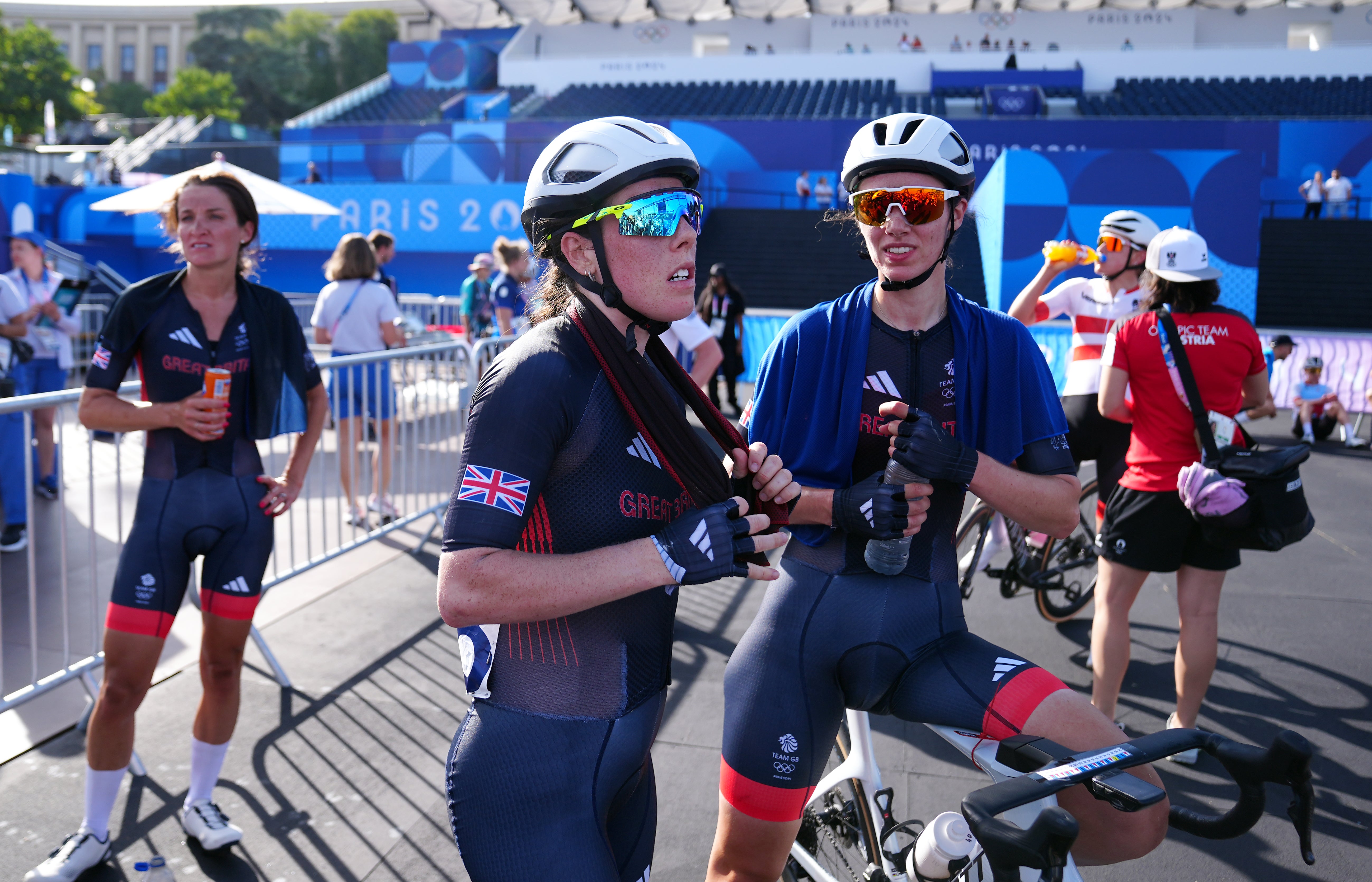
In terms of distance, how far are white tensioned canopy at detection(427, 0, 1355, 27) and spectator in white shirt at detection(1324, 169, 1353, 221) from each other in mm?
19917

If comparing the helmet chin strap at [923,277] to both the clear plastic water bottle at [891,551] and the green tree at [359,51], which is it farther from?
the green tree at [359,51]

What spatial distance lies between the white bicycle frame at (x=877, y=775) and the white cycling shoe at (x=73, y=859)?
227cm

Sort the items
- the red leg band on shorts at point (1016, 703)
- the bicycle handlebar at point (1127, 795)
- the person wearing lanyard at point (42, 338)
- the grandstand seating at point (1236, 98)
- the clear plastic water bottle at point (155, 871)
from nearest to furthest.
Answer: the bicycle handlebar at point (1127, 795)
the red leg band on shorts at point (1016, 703)
the clear plastic water bottle at point (155, 871)
the person wearing lanyard at point (42, 338)
the grandstand seating at point (1236, 98)

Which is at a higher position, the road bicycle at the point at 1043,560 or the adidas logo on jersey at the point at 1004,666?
the adidas logo on jersey at the point at 1004,666

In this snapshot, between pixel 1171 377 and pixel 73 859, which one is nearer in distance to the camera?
pixel 73 859

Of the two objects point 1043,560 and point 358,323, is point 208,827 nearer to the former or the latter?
point 1043,560

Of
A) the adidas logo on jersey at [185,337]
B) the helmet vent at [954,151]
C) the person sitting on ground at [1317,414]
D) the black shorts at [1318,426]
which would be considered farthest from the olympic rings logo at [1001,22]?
the adidas logo on jersey at [185,337]

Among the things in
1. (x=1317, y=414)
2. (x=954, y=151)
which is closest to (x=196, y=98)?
(x=1317, y=414)

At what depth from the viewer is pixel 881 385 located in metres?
2.38

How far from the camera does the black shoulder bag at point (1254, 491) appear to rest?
143 inches

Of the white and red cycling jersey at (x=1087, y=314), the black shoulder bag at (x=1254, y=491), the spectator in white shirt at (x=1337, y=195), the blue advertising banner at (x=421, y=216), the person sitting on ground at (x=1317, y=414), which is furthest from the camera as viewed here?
the spectator in white shirt at (x=1337, y=195)

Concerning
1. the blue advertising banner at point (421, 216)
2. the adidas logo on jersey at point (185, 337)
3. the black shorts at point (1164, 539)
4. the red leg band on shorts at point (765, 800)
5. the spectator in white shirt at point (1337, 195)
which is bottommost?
the red leg band on shorts at point (765, 800)

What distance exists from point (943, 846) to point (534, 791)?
3.35 ft

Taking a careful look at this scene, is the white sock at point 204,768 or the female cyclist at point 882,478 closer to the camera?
the female cyclist at point 882,478
